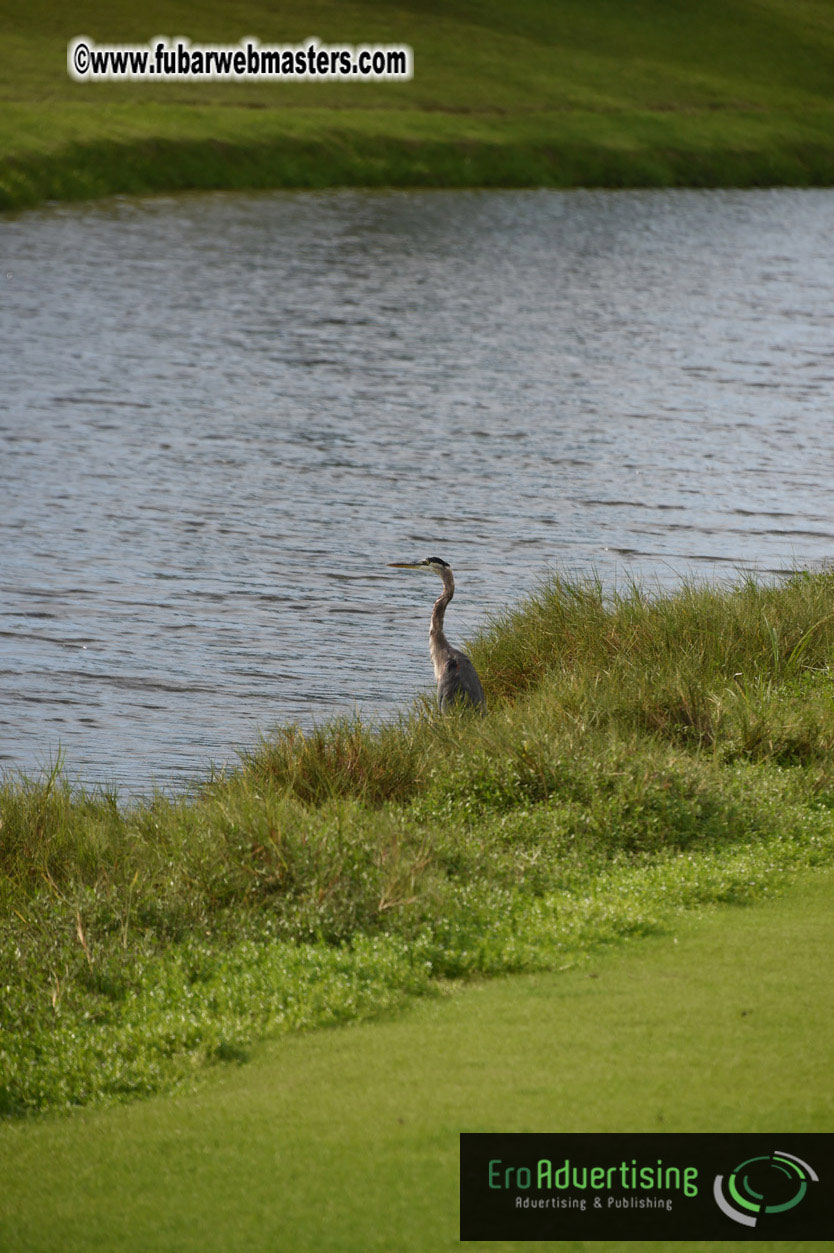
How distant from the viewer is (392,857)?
32.3 ft

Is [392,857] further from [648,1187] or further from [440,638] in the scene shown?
[440,638]

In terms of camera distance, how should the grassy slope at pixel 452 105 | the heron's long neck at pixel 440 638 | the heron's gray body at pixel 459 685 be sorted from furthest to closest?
the grassy slope at pixel 452 105 < the heron's long neck at pixel 440 638 < the heron's gray body at pixel 459 685

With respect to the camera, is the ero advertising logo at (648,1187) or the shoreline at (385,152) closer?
the ero advertising logo at (648,1187)

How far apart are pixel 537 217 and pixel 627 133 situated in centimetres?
2115

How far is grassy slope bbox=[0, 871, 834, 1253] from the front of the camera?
20.1 feet

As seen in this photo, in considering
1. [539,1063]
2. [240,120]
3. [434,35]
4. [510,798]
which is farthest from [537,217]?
[539,1063]

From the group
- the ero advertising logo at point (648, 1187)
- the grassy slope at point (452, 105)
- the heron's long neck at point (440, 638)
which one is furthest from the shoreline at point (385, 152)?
the ero advertising logo at point (648, 1187)

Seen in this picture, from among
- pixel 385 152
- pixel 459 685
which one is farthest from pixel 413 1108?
pixel 385 152

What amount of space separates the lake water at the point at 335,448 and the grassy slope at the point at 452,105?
9.69 m

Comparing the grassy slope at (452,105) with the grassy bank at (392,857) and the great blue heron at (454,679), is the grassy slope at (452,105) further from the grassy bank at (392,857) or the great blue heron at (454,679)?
the grassy bank at (392,857)

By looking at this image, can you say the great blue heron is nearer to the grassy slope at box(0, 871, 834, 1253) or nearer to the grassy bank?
the grassy bank

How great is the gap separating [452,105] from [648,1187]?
277ft

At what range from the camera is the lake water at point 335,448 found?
663 inches

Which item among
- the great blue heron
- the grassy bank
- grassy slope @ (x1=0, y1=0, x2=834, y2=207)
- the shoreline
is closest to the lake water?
the great blue heron
